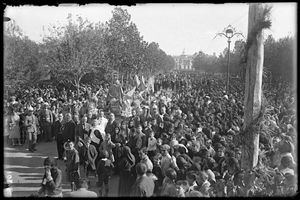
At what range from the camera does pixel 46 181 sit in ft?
19.6

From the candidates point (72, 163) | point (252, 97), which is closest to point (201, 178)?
point (252, 97)

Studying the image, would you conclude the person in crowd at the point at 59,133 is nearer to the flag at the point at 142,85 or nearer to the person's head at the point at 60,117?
the person's head at the point at 60,117

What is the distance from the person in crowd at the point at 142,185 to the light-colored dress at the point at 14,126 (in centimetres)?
214

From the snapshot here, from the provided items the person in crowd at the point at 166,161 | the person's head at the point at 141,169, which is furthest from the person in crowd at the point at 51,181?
the person in crowd at the point at 166,161

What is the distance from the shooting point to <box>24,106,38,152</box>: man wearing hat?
7663 millimetres

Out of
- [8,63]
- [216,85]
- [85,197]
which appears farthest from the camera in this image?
[216,85]

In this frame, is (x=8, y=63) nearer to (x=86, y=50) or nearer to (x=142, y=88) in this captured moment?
(x=86, y=50)

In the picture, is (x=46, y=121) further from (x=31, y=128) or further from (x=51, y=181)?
(x=51, y=181)

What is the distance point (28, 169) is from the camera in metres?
A: 6.94

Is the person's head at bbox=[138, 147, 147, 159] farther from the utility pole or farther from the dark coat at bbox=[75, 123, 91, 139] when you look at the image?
the utility pole

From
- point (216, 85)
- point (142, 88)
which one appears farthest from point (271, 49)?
point (142, 88)

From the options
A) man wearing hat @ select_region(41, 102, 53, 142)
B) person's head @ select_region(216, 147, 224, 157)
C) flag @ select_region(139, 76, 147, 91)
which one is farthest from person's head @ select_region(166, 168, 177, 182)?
man wearing hat @ select_region(41, 102, 53, 142)

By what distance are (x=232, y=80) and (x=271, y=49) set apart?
86 centimetres

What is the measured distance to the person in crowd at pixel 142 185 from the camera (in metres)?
5.76
